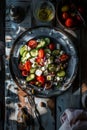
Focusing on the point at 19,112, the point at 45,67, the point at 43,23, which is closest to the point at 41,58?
the point at 45,67

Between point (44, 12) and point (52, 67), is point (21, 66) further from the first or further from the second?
point (44, 12)

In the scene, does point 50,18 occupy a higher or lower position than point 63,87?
higher

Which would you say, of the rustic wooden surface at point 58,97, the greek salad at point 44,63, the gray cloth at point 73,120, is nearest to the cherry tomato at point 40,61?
the greek salad at point 44,63

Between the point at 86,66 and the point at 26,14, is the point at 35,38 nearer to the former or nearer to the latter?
the point at 26,14

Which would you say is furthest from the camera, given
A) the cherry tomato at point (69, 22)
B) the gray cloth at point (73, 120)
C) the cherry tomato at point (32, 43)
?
the cherry tomato at point (32, 43)

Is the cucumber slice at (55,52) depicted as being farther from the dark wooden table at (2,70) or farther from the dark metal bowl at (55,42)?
the dark wooden table at (2,70)

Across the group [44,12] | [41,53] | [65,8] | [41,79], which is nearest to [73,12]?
[65,8]

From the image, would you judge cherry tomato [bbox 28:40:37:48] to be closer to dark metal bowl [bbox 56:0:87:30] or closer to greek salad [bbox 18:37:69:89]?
greek salad [bbox 18:37:69:89]
